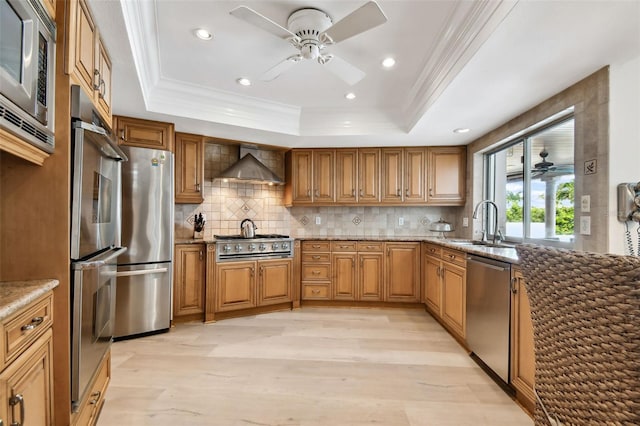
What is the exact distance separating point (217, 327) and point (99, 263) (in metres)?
2.17

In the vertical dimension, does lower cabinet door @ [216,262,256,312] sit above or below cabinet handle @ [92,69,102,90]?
below

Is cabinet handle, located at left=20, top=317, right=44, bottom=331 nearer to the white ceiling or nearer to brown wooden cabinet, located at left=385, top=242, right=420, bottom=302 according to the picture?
the white ceiling

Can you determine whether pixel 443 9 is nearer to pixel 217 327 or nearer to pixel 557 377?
pixel 557 377

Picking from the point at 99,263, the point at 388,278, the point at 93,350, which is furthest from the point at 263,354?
the point at 388,278

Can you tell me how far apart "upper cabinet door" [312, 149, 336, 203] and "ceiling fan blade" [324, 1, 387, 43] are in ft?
7.77

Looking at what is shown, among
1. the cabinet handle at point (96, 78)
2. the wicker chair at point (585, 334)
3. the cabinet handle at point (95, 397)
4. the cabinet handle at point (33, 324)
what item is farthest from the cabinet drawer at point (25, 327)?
the wicker chair at point (585, 334)

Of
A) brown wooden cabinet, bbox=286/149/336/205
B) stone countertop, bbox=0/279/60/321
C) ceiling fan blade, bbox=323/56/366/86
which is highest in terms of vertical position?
ceiling fan blade, bbox=323/56/366/86

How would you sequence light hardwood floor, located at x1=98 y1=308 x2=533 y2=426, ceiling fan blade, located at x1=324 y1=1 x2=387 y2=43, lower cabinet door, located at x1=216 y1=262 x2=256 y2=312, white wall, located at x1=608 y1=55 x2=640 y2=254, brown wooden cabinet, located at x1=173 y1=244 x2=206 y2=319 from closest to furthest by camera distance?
ceiling fan blade, located at x1=324 y1=1 x2=387 y2=43 → light hardwood floor, located at x1=98 y1=308 x2=533 y2=426 → white wall, located at x1=608 y1=55 x2=640 y2=254 → brown wooden cabinet, located at x1=173 y1=244 x2=206 y2=319 → lower cabinet door, located at x1=216 y1=262 x2=256 y2=312

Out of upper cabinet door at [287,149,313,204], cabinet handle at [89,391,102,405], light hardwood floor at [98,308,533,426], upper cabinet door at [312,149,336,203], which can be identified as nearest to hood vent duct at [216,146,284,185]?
upper cabinet door at [287,149,313,204]

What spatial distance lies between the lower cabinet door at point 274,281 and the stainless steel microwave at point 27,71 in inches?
107

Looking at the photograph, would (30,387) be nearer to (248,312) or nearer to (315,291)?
(248,312)

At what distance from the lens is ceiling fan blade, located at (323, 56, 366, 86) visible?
209 cm

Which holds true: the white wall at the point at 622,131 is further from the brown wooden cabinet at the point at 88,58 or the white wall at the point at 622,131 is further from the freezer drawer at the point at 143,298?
the freezer drawer at the point at 143,298

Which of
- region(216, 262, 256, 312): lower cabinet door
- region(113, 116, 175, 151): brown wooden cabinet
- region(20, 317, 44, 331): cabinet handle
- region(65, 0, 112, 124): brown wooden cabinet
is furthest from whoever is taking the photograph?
region(216, 262, 256, 312): lower cabinet door
